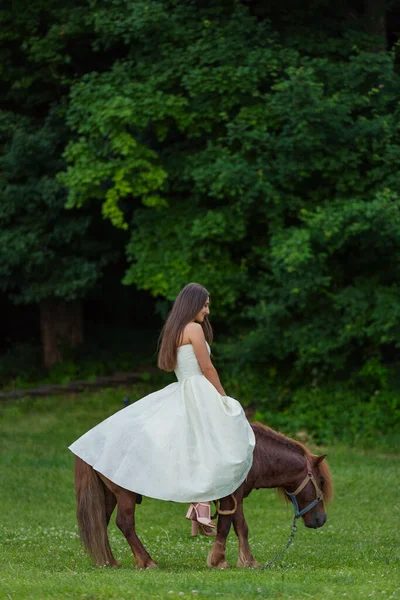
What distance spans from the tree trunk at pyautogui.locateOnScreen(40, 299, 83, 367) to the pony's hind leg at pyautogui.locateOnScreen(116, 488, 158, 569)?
15.8 meters

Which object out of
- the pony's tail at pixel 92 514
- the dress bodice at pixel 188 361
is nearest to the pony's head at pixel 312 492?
the dress bodice at pixel 188 361

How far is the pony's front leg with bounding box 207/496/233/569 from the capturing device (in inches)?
299

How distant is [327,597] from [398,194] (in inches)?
444

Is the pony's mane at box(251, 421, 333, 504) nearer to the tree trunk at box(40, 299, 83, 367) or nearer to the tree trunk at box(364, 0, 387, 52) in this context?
the tree trunk at box(364, 0, 387, 52)

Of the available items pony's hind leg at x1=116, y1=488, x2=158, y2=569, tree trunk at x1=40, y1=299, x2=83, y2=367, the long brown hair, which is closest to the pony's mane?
the long brown hair

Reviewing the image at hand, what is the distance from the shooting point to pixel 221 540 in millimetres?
7656

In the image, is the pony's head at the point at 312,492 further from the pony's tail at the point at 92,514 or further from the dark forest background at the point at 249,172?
the dark forest background at the point at 249,172

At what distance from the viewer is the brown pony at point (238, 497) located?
7.55 metres

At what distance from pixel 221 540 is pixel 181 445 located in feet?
2.89

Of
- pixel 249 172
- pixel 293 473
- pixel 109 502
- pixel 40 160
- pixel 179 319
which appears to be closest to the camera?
pixel 179 319

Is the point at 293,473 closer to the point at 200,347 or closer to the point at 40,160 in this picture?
the point at 200,347

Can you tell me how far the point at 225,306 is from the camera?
1905cm

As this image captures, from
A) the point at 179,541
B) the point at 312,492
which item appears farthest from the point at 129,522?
the point at 179,541

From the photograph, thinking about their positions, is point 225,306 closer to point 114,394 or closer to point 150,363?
point 114,394
